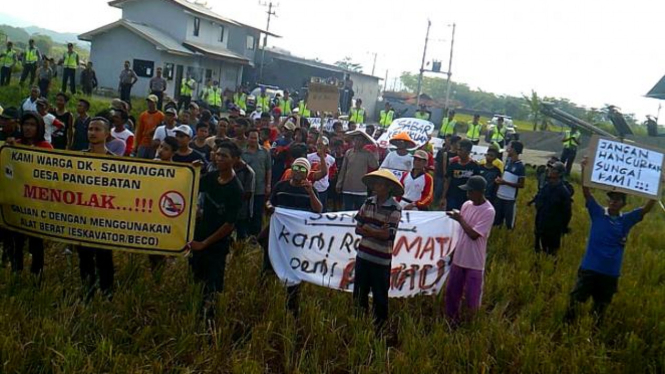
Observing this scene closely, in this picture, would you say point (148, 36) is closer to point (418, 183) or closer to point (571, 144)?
point (571, 144)

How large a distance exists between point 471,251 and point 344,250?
1.37 metres

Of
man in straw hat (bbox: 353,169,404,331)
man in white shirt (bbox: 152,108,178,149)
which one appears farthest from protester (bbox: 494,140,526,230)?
man in white shirt (bbox: 152,108,178,149)

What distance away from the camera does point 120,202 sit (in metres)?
6.12

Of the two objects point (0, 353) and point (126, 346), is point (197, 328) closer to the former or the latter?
point (126, 346)

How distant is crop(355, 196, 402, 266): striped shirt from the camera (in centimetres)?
606

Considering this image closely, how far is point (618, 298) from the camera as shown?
778cm

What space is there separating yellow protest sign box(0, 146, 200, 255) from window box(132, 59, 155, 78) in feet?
99.9

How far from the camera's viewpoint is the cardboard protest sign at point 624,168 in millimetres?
6980

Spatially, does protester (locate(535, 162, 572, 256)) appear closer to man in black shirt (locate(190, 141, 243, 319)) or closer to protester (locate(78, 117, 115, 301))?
man in black shirt (locate(190, 141, 243, 319))

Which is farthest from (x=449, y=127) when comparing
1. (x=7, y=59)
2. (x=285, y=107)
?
(x=7, y=59)

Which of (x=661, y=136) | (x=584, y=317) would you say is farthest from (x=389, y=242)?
(x=661, y=136)

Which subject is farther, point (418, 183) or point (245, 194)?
point (418, 183)

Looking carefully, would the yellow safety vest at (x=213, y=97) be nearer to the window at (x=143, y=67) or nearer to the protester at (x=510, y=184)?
the window at (x=143, y=67)

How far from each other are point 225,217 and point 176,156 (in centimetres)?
189
